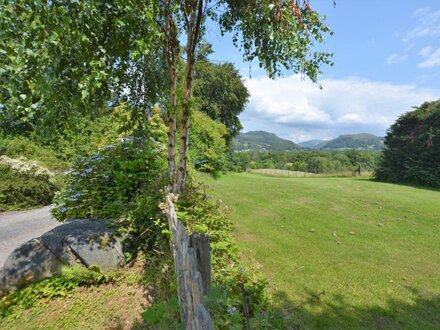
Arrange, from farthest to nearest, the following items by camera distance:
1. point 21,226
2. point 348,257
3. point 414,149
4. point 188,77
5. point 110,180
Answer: point 414,149 → point 21,226 → point 110,180 → point 348,257 → point 188,77

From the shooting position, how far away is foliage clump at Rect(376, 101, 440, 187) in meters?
20.9

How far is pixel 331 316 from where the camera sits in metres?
3.88

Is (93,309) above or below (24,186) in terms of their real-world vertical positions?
below

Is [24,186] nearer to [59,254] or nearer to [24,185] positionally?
[24,185]

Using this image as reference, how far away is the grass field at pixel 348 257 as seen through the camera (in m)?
4.00

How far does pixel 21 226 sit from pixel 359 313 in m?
9.79

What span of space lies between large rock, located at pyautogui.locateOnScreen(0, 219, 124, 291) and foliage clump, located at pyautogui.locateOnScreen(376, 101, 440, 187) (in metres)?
23.4

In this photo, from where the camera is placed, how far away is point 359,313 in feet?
13.0

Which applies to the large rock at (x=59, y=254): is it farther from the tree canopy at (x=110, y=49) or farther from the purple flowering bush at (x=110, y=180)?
the tree canopy at (x=110, y=49)

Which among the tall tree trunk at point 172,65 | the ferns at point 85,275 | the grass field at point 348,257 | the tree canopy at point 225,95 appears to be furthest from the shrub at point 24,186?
the tree canopy at point 225,95

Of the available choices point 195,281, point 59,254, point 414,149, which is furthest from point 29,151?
point 414,149

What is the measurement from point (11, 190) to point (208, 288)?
12054 millimetres

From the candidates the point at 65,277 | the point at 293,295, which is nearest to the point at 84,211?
the point at 65,277

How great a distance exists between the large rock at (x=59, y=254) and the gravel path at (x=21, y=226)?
2.42m
